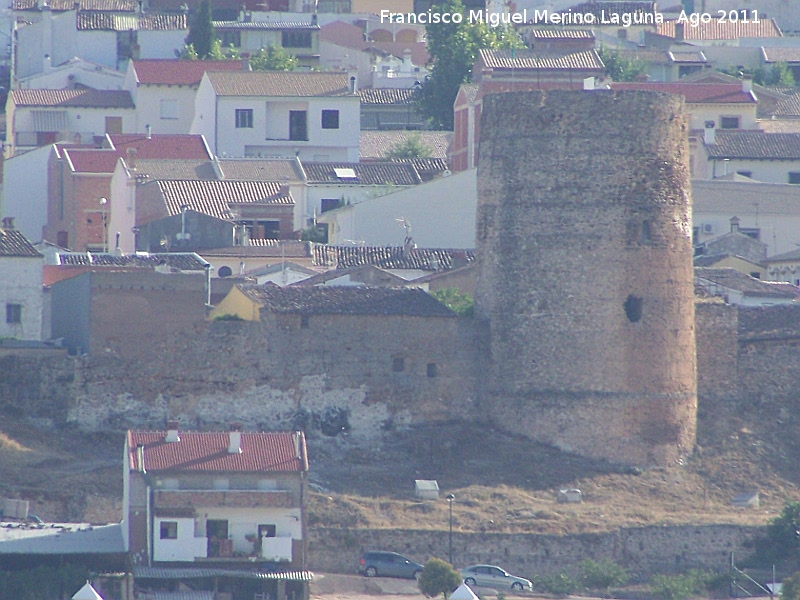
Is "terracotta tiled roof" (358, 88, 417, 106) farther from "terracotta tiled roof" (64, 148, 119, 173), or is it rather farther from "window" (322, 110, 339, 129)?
"terracotta tiled roof" (64, 148, 119, 173)

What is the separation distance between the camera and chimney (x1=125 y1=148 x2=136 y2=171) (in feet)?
213

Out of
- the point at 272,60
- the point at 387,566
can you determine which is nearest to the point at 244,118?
the point at 272,60

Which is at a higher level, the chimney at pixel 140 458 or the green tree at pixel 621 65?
the green tree at pixel 621 65

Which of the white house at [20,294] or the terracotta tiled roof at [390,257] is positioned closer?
the white house at [20,294]

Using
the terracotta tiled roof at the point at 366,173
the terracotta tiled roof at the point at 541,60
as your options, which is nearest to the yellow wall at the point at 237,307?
the terracotta tiled roof at the point at 366,173

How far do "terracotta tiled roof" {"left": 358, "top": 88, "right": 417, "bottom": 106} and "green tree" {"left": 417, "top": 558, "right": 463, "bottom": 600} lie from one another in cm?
4066

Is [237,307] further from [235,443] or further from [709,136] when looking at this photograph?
[709,136]

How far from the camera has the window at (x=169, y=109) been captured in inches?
2980

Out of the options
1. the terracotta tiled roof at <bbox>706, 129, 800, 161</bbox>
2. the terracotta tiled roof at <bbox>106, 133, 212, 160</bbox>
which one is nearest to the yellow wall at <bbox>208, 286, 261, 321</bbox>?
the terracotta tiled roof at <bbox>106, 133, 212, 160</bbox>

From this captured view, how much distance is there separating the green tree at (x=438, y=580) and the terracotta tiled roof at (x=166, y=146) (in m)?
28.1

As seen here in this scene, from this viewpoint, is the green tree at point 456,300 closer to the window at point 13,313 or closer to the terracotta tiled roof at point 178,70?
the window at point 13,313

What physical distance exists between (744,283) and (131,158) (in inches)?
676

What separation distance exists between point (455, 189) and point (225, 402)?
17.6m

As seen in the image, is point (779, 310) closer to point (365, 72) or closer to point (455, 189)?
point (455, 189)
